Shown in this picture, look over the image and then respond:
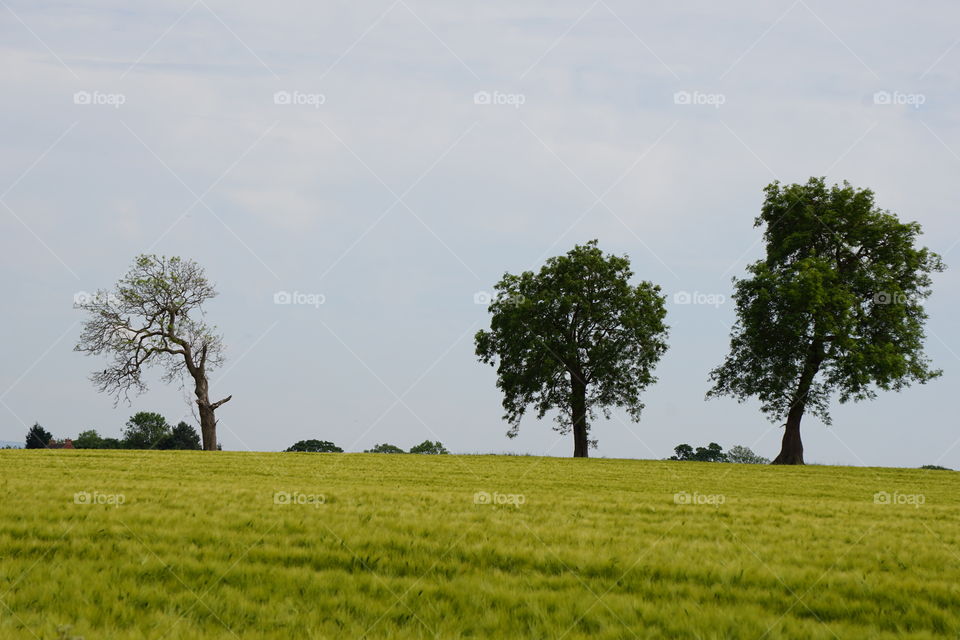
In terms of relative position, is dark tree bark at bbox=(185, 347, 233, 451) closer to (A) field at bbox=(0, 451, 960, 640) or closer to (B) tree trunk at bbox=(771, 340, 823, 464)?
(A) field at bbox=(0, 451, 960, 640)

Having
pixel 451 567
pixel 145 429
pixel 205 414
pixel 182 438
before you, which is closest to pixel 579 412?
pixel 205 414

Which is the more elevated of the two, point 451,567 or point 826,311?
point 826,311

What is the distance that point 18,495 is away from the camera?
1616 centimetres

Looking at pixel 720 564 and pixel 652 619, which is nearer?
pixel 652 619

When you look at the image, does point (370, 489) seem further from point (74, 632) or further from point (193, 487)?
point (74, 632)

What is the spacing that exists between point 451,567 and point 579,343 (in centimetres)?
3648

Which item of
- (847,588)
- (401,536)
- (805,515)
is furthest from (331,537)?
(805,515)

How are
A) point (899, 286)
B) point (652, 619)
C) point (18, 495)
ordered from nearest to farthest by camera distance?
point (652, 619) → point (18, 495) → point (899, 286)

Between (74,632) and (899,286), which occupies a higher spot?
(899,286)

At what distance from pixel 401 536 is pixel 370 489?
8.20 m

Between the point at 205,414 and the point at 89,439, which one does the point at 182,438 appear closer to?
the point at 89,439

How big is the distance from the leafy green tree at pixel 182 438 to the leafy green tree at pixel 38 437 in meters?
17.1

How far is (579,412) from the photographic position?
46500mm

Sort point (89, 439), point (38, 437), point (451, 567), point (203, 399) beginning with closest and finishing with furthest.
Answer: point (451, 567), point (203, 399), point (38, 437), point (89, 439)
